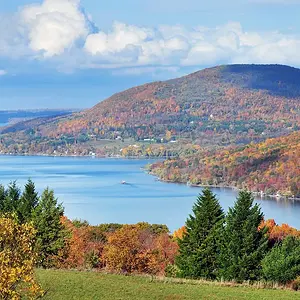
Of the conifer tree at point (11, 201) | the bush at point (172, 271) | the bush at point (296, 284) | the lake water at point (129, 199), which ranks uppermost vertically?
the conifer tree at point (11, 201)

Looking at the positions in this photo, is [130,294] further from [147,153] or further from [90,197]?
[147,153]

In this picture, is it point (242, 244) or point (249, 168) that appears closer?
point (242, 244)

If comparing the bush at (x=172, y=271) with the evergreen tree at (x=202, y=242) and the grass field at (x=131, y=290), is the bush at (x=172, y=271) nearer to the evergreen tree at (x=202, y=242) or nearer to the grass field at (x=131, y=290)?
the evergreen tree at (x=202, y=242)

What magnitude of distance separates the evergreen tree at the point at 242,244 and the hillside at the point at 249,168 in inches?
3219

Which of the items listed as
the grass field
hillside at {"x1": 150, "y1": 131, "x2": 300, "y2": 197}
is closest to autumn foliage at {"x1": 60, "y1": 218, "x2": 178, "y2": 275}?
the grass field

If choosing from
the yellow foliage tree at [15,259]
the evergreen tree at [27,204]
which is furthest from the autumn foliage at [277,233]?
the yellow foliage tree at [15,259]

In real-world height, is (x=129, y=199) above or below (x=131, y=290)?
below

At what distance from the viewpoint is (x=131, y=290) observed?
15.7 m

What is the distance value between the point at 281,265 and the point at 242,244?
322 cm

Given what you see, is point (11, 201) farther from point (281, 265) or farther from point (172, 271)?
point (281, 265)

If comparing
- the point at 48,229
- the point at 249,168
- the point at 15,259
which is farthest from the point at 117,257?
the point at 249,168

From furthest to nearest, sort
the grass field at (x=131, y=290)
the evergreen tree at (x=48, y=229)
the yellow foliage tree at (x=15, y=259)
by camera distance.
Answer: the evergreen tree at (x=48, y=229) < the grass field at (x=131, y=290) < the yellow foliage tree at (x=15, y=259)

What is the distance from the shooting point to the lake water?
71188 millimetres

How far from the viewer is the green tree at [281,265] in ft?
65.7
